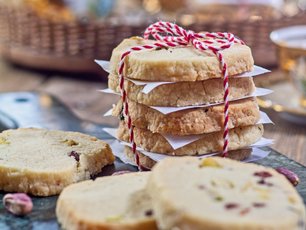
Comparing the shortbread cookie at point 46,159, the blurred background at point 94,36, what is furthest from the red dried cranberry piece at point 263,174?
the blurred background at point 94,36

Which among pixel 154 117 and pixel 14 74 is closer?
pixel 154 117

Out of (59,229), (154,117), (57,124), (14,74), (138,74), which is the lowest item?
(14,74)

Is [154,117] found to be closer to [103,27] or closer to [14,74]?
[103,27]

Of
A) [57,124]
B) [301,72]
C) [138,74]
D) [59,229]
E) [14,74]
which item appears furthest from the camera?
[14,74]

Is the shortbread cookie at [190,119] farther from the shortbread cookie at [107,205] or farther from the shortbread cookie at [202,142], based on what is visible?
the shortbread cookie at [107,205]

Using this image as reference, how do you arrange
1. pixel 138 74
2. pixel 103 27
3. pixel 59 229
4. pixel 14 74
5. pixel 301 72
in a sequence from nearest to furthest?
pixel 59 229 < pixel 138 74 < pixel 301 72 < pixel 103 27 < pixel 14 74

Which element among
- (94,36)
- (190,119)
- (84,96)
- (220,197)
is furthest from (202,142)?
(94,36)

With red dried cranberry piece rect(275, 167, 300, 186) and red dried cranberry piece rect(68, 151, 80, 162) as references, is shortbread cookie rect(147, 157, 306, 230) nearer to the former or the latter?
red dried cranberry piece rect(275, 167, 300, 186)

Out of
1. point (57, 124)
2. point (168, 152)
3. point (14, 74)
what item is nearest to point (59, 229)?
point (168, 152)

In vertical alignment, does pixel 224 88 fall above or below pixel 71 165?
above
